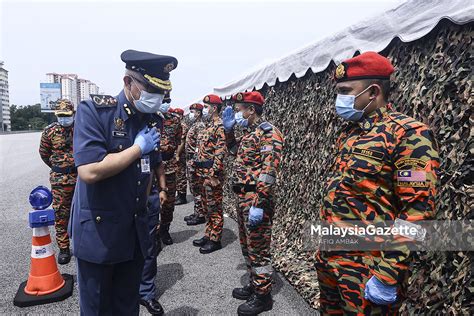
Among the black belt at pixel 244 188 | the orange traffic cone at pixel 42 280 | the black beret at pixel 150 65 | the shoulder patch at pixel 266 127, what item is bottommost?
the orange traffic cone at pixel 42 280

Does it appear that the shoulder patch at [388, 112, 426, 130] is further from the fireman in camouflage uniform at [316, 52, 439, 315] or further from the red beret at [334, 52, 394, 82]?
the red beret at [334, 52, 394, 82]

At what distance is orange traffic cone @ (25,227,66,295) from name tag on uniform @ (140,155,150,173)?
87.5 inches

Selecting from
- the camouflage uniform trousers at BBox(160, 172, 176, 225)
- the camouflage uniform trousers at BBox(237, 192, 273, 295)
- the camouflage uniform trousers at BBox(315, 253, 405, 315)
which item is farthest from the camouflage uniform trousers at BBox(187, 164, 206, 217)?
the camouflage uniform trousers at BBox(315, 253, 405, 315)

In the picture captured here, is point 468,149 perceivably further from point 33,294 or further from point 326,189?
point 33,294

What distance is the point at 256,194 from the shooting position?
3.10 meters

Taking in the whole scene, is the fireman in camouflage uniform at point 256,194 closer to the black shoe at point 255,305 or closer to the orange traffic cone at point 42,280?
the black shoe at point 255,305

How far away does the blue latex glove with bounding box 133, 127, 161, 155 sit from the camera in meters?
1.97

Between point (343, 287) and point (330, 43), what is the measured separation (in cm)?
272

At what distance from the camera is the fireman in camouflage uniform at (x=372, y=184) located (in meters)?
1.60

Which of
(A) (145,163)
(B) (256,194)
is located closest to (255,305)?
(B) (256,194)

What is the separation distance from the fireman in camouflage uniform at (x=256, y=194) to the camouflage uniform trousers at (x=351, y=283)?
1186 mm

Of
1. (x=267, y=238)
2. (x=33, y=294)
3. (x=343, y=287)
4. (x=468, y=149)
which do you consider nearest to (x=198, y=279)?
A: (x=267, y=238)

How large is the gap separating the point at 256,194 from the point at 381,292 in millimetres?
1612

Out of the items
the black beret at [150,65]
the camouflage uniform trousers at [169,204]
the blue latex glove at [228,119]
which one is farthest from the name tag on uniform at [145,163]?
the camouflage uniform trousers at [169,204]
